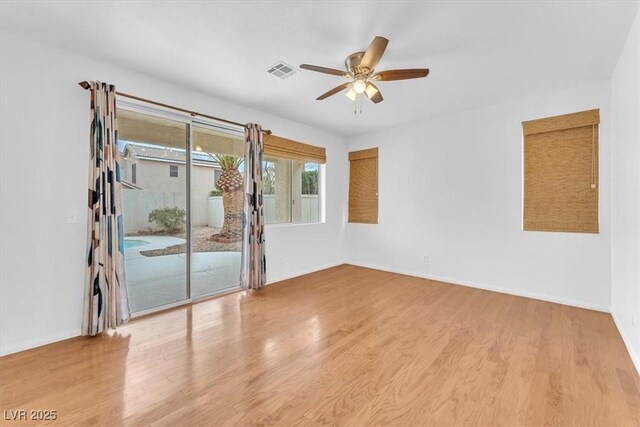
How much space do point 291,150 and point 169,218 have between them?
7.05 ft

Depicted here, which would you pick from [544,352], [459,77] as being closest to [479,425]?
[544,352]

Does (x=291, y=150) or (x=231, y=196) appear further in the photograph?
(x=291, y=150)

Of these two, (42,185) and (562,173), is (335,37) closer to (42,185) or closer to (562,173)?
(42,185)

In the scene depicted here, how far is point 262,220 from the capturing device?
4023mm

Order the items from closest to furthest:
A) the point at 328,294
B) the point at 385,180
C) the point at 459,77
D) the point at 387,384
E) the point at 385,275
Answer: the point at 387,384 < the point at 459,77 < the point at 328,294 < the point at 385,275 < the point at 385,180

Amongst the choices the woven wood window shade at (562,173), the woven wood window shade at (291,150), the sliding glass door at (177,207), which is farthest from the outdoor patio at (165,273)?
the woven wood window shade at (562,173)

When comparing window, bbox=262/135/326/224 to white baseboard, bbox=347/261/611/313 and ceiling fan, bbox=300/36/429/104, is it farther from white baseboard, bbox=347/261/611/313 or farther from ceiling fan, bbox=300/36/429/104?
ceiling fan, bbox=300/36/429/104

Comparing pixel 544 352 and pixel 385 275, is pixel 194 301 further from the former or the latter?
pixel 544 352

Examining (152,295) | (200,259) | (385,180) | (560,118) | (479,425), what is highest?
(560,118)

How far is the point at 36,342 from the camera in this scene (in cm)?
237

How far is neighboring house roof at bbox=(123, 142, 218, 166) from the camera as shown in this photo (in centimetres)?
301

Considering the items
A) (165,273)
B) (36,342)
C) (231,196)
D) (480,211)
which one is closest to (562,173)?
(480,211)

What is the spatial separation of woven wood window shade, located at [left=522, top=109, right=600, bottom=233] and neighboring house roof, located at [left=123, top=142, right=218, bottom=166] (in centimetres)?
420

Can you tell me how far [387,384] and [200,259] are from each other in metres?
2.74
